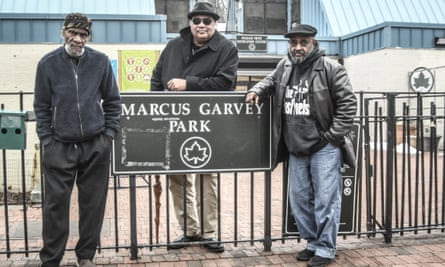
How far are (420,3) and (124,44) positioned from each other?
9.73 m

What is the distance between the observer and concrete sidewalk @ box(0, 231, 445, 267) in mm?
4215

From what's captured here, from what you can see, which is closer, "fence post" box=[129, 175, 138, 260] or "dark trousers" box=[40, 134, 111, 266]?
"dark trousers" box=[40, 134, 111, 266]

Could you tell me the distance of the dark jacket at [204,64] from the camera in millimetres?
4281

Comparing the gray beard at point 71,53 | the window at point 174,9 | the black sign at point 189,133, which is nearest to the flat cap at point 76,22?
the gray beard at point 71,53

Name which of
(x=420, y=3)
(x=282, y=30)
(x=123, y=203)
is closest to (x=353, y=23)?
(x=420, y=3)


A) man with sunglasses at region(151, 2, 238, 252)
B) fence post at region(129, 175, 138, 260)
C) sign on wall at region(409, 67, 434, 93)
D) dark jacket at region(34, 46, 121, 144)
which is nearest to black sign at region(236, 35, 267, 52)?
sign on wall at region(409, 67, 434, 93)

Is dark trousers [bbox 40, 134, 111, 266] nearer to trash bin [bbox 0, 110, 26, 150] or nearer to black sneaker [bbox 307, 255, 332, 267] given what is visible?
trash bin [bbox 0, 110, 26, 150]

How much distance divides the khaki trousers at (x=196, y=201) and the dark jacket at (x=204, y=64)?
83cm

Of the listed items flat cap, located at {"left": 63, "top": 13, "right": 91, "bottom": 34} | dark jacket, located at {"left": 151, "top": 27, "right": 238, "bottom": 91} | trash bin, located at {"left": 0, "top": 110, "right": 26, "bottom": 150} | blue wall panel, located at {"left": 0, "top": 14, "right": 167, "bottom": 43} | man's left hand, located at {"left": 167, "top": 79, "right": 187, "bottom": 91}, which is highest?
blue wall panel, located at {"left": 0, "top": 14, "right": 167, "bottom": 43}

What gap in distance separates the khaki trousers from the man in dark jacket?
32.3 inches

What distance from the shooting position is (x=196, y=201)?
457cm

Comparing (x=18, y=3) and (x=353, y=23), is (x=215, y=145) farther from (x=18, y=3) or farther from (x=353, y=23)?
(x=353, y=23)

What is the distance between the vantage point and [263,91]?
13.9ft

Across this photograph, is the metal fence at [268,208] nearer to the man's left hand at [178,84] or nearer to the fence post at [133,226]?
the fence post at [133,226]
